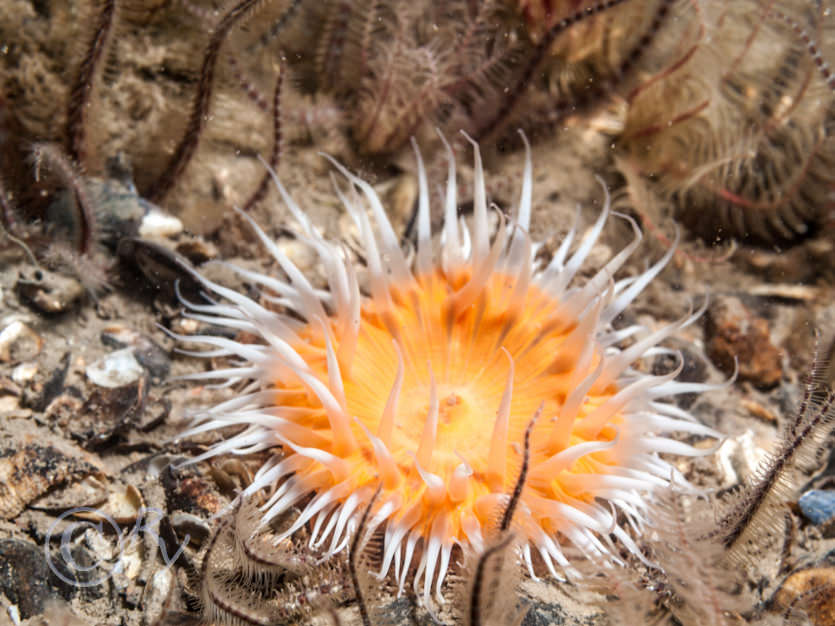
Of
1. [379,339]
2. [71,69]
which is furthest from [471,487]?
[71,69]

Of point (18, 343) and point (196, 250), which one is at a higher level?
point (196, 250)

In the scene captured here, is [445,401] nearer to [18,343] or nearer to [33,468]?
[33,468]

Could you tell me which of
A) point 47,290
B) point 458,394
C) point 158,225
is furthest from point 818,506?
point 47,290

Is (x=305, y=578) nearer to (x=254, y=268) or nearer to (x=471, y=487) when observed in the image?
(x=471, y=487)

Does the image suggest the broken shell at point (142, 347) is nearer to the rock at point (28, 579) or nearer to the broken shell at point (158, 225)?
the broken shell at point (158, 225)

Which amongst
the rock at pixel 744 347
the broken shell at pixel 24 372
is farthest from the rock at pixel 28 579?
the rock at pixel 744 347

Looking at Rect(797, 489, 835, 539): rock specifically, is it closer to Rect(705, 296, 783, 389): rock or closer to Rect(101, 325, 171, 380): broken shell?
Rect(705, 296, 783, 389): rock
